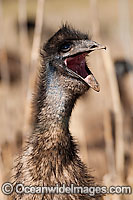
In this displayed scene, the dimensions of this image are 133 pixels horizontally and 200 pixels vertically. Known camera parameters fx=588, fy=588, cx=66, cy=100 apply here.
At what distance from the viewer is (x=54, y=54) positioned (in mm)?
2365

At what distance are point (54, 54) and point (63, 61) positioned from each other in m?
0.08

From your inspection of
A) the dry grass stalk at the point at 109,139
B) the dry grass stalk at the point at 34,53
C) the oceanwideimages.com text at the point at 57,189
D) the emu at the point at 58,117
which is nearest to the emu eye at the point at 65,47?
the emu at the point at 58,117

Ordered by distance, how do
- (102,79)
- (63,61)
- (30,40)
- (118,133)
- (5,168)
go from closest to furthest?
(63,61) < (5,168) < (118,133) < (102,79) < (30,40)

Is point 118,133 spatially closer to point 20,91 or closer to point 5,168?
point 5,168

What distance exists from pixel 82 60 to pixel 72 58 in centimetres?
4

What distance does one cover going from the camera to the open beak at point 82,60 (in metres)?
2.26

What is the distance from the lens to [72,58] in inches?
91.3

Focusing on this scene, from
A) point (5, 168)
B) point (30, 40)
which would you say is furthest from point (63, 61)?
point (30, 40)

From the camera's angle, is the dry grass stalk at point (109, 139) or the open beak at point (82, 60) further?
the dry grass stalk at point (109, 139)

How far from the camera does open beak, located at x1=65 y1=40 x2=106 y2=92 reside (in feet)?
7.41

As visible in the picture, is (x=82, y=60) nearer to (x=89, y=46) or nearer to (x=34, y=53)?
(x=89, y=46)

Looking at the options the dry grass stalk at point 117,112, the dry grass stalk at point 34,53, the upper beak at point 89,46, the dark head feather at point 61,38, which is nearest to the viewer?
the upper beak at point 89,46

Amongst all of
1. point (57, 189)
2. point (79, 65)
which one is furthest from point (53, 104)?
point (57, 189)

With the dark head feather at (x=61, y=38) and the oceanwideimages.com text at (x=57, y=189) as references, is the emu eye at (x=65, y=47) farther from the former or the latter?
the oceanwideimages.com text at (x=57, y=189)
